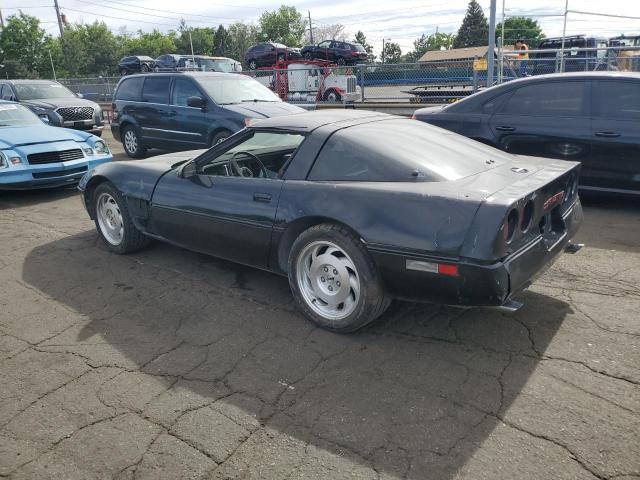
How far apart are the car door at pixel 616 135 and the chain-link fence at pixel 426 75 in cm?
603

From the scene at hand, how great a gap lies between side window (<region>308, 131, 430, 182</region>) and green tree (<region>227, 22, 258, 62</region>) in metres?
82.0

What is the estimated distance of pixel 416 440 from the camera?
2463 mm

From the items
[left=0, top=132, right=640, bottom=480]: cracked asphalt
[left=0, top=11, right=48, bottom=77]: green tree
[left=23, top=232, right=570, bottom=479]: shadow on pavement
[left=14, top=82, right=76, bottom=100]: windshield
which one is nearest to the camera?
[left=0, top=132, right=640, bottom=480]: cracked asphalt

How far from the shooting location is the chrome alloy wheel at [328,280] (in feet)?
11.1

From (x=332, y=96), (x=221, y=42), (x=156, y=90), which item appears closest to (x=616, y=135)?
(x=156, y=90)

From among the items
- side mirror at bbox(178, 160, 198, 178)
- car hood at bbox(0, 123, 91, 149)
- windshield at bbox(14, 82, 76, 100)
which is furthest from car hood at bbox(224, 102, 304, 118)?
windshield at bbox(14, 82, 76, 100)

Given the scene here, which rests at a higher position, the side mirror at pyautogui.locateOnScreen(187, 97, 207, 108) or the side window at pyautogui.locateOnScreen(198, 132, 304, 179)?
the side mirror at pyautogui.locateOnScreen(187, 97, 207, 108)

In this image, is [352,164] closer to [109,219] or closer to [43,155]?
[109,219]

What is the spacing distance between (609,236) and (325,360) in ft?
11.3

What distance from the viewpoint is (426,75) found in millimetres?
15789

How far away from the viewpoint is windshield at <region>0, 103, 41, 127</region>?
8.54 metres

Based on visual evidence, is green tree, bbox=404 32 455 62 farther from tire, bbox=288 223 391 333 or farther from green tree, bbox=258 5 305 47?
tire, bbox=288 223 391 333

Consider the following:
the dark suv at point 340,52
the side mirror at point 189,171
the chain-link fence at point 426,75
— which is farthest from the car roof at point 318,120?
the dark suv at point 340,52

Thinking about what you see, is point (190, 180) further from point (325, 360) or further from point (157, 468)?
point (157, 468)
